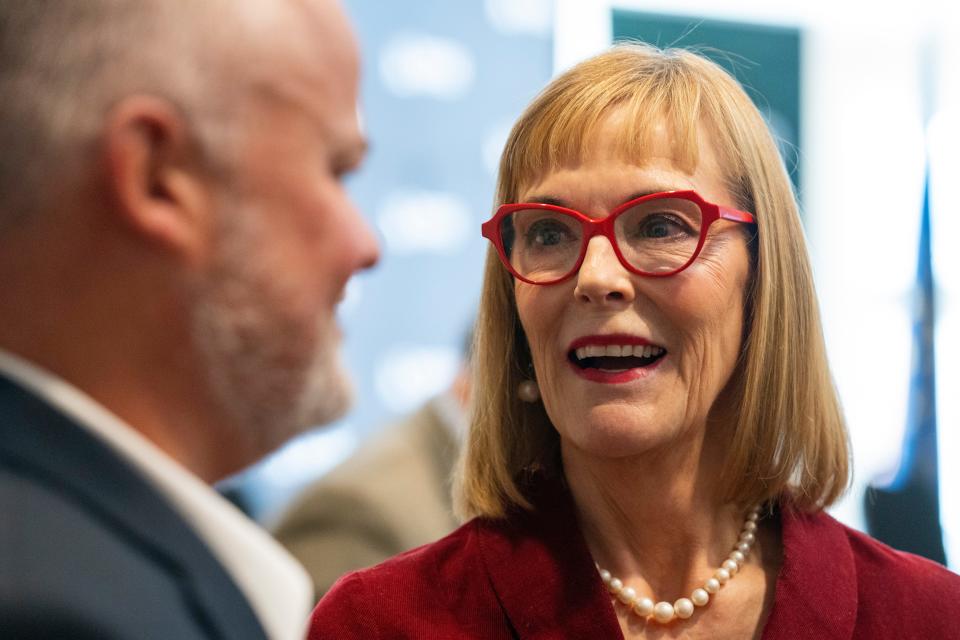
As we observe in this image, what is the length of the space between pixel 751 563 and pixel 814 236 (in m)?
4.94

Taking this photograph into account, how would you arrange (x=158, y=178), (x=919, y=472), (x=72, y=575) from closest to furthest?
(x=72, y=575) < (x=158, y=178) < (x=919, y=472)

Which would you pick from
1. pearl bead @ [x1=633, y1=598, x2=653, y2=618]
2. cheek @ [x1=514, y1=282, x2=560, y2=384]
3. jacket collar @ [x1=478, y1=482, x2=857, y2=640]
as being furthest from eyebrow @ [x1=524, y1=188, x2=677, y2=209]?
pearl bead @ [x1=633, y1=598, x2=653, y2=618]

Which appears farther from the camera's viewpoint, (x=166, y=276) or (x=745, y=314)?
(x=745, y=314)

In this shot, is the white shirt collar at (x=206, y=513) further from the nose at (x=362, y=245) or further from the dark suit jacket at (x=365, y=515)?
the dark suit jacket at (x=365, y=515)

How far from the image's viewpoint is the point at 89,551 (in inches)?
33.4

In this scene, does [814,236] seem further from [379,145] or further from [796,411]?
[796,411]

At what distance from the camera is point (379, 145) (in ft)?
18.9

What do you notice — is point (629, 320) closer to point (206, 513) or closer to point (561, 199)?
point (561, 199)

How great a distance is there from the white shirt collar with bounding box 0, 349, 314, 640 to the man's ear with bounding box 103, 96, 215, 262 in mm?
138

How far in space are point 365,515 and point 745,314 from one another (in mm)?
1761

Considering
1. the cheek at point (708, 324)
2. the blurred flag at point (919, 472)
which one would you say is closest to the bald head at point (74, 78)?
the cheek at point (708, 324)

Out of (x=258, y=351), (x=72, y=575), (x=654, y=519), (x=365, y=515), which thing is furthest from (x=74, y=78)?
(x=365, y=515)

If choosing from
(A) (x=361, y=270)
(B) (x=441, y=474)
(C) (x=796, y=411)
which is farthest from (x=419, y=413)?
(A) (x=361, y=270)

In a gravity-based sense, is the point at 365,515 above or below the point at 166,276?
below
